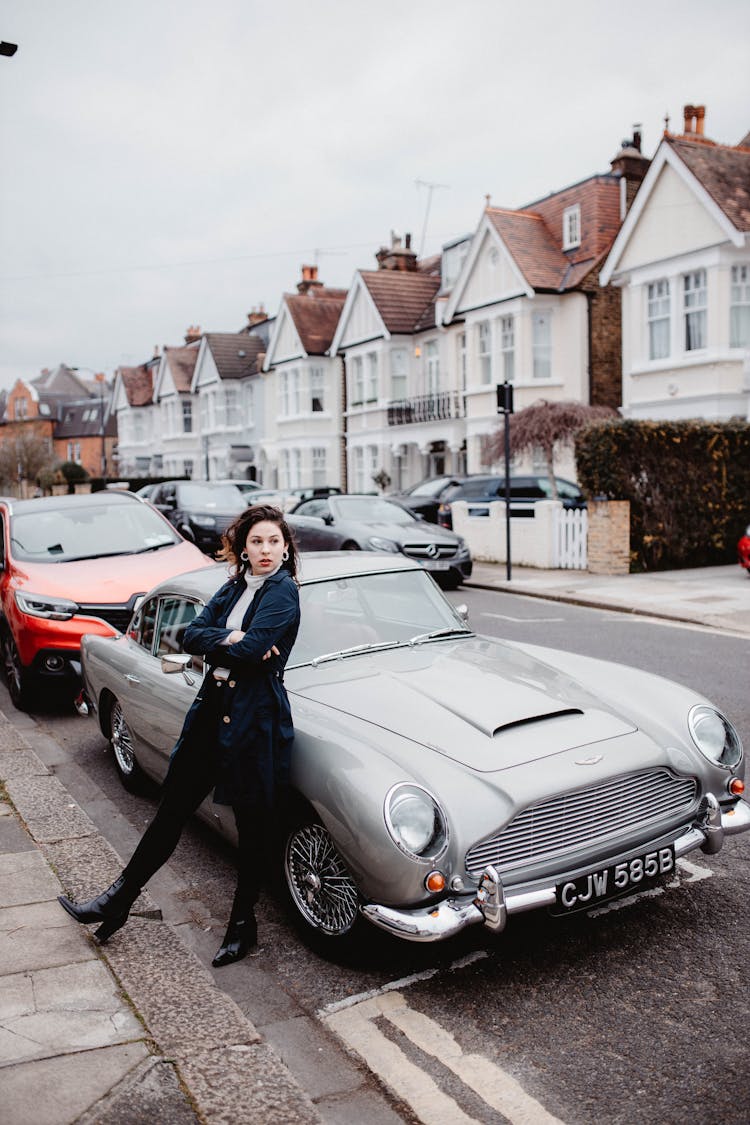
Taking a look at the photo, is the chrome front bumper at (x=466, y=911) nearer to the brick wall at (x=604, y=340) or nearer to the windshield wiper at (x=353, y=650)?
the windshield wiper at (x=353, y=650)

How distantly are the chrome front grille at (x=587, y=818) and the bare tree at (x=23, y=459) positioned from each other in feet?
227

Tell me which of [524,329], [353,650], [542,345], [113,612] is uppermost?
[524,329]

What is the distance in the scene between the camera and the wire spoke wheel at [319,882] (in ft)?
12.2

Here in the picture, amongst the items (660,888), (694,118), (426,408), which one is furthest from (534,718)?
(426,408)

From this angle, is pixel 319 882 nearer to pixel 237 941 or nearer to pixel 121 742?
pixel 237 941

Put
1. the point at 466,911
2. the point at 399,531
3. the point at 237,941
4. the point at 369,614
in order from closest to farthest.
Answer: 1. the point at 466,911
2. the point at 237,941
3. the point at 369,614
4. the point at 399,531

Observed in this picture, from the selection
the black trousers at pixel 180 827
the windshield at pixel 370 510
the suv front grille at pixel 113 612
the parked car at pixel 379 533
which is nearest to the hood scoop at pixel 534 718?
the black trousers at pixel 180 827

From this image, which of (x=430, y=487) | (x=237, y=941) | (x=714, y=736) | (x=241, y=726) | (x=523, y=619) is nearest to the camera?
(x=241, y=726)

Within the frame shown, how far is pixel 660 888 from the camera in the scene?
4.35 metres

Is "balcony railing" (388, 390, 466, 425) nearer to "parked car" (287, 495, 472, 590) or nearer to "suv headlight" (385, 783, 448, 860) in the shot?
"parked car" (287, 495, 472, 590)

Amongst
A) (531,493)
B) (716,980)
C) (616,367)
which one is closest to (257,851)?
(716,980)

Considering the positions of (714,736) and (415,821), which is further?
(714,736)

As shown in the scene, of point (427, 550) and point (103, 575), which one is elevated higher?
point (103, 575)

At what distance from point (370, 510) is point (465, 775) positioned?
13128 millimetres
